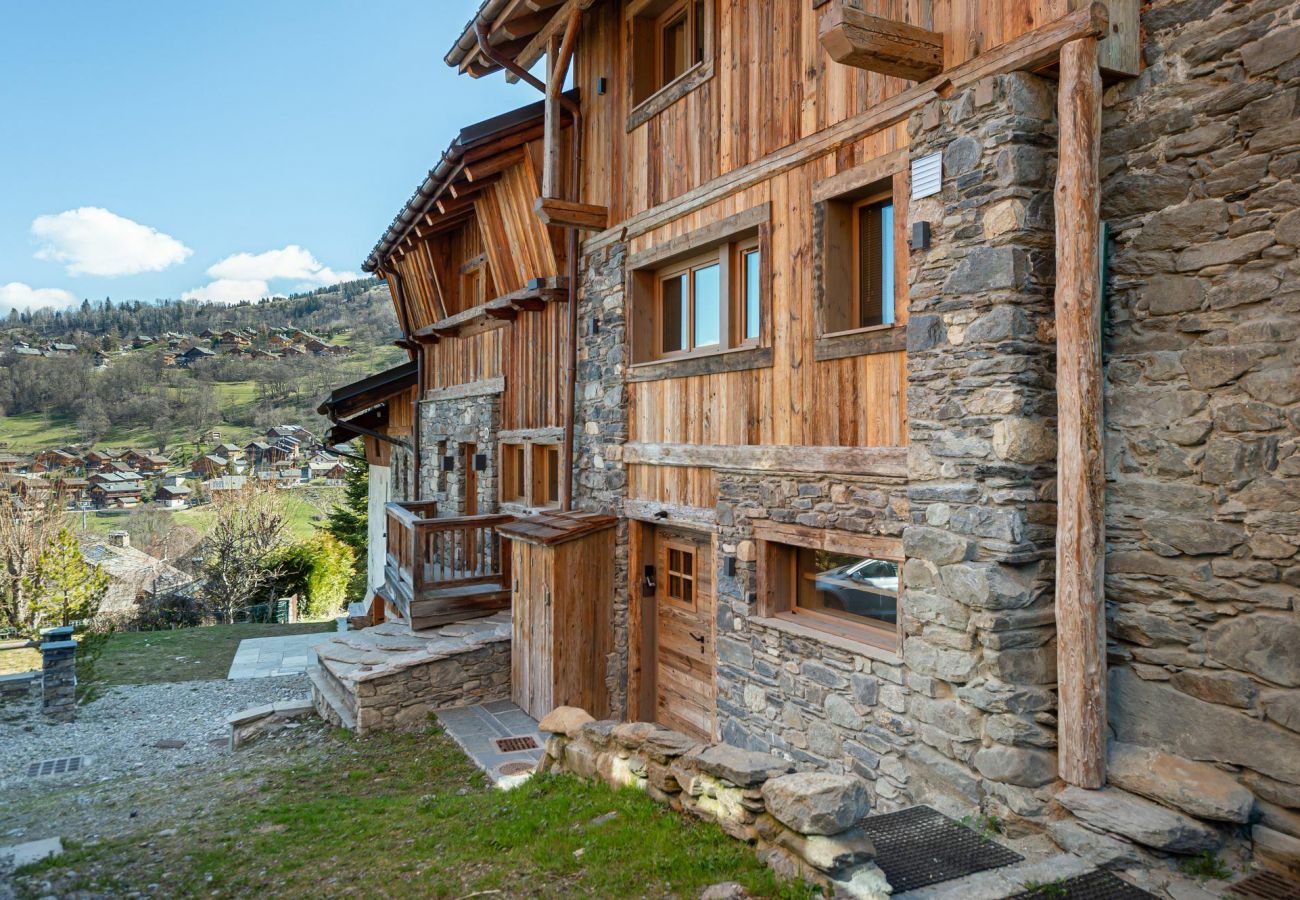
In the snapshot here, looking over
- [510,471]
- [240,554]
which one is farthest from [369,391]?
[240,554]

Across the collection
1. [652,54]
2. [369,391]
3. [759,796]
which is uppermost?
[652,54]

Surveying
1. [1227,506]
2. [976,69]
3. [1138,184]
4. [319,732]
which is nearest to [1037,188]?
[1138,184]

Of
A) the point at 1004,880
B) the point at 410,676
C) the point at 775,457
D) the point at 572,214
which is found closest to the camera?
the point at 1004,880

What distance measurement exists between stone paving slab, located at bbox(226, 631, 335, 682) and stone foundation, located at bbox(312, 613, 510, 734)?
3.02 metres

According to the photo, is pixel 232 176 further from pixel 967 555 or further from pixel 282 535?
pixel 967 555

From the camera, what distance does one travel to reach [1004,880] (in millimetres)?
3520

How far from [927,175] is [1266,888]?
156 inches

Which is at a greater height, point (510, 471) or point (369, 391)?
point (369, 391)

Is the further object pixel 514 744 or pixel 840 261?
pixel 514 744

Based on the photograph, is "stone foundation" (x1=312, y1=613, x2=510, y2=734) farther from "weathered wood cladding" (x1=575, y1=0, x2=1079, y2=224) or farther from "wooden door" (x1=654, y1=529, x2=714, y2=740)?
"weathered wood cladding" (x1=575, y1=0, x2=1079, y2=224)

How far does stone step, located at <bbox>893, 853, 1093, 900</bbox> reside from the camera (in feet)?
11.0

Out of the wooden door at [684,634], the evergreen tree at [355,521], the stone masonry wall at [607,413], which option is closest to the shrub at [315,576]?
the evergreen tree at [355,521]

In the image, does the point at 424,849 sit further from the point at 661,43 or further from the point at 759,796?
the point at 661,43

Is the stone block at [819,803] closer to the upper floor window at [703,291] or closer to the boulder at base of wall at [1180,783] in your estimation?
the boulder at base of wall at [1180,783]
